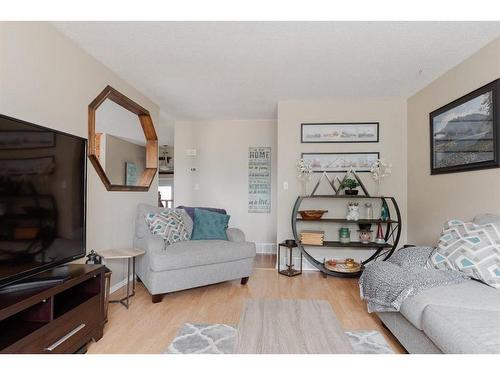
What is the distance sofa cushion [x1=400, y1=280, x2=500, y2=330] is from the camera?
1.55 meters

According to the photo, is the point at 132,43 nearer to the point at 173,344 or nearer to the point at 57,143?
the point at 57,143

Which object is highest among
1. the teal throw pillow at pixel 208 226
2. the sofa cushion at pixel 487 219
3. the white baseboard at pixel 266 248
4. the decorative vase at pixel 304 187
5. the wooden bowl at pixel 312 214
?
the decorative vase at pixel 304 187

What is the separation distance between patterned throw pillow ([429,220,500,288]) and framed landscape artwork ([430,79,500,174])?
620mm

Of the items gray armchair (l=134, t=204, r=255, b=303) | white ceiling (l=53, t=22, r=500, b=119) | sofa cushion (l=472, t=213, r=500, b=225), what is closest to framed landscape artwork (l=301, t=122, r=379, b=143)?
white ceiling (l=53, t=22, r=500, b=119)

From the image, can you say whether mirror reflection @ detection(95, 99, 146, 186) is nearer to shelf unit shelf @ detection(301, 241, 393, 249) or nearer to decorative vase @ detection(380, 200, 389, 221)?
shelf unit shelf @ detection(301, 241, 393, 249)

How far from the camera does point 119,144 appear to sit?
3318mm

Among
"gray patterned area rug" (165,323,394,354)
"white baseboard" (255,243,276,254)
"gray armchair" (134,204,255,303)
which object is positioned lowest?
"gray patterned area rug" (165,323,394,354)

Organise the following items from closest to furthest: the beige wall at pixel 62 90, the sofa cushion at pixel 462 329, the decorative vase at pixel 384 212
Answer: the sofa cushion at pixel 462 329
the beige wall at pixel 62 90
the decorative vase at pixel 384 212

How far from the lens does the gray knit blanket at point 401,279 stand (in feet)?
6.01

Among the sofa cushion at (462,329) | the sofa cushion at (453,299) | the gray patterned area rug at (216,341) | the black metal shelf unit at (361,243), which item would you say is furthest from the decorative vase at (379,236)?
the sofa cushion at (462,329)

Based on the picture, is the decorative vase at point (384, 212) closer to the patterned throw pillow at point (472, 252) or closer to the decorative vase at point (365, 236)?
the decorative vase at point (365, 236)

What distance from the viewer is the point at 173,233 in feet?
10.1

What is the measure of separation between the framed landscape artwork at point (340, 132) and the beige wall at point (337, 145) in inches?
2.1
